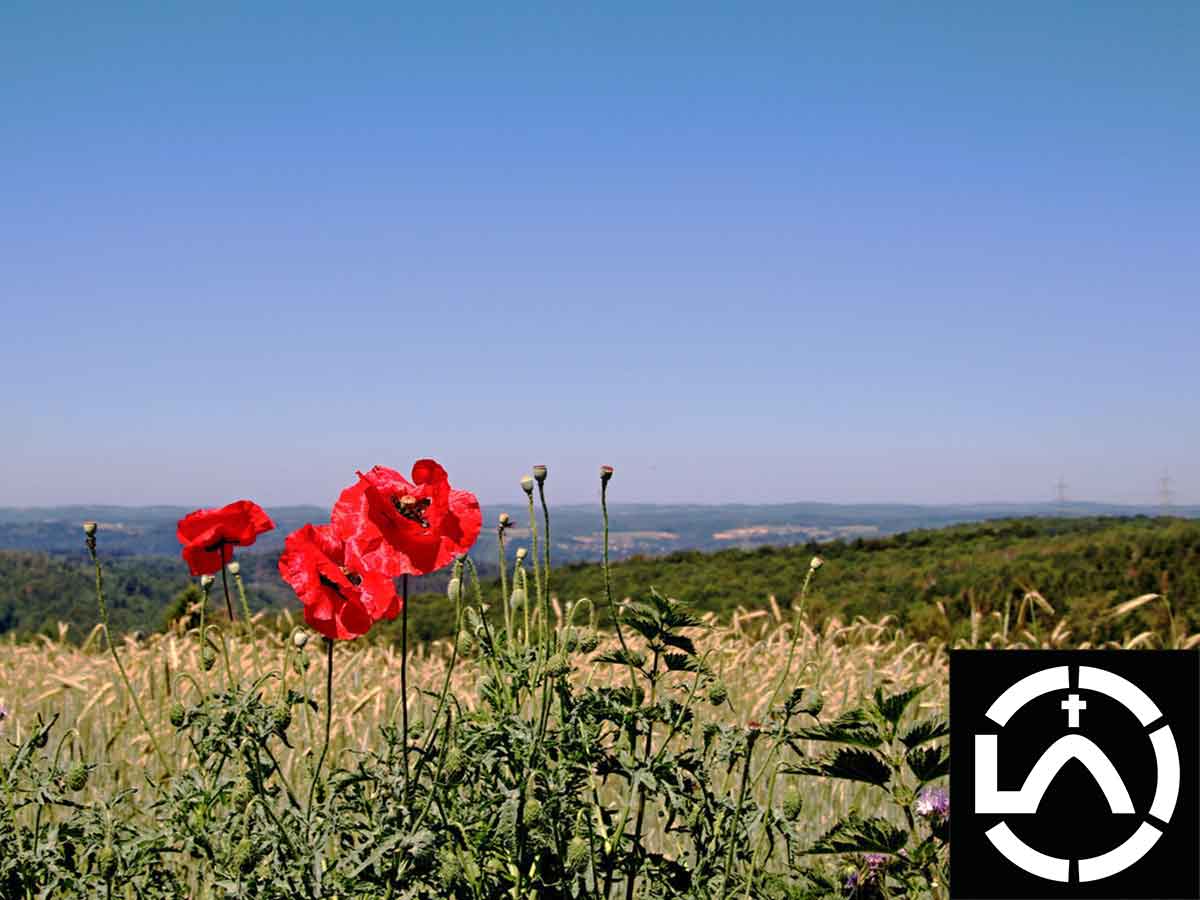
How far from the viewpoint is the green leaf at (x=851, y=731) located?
2504 millimetres

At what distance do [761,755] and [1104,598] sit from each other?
16.6 ft

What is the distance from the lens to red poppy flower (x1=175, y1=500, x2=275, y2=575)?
2502 mm

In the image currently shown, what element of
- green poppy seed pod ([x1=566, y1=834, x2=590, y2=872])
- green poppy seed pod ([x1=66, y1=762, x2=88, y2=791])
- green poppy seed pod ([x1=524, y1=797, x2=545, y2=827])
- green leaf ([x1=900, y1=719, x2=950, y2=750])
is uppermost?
green leaf ([x1=900, y1=719, x2=950, y2=750])

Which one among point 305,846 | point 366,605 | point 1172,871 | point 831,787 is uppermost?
point 366,605

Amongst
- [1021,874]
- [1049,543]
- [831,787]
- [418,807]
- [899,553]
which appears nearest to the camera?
[418,807]

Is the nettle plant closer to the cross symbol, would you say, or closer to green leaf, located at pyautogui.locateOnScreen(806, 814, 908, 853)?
green leaf, located at pyautogui.locateOnScreen(806, 814, 908, 853)

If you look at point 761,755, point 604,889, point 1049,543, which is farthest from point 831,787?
point 1049,543

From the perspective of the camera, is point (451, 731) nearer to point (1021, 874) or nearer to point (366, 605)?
point (366, 605)

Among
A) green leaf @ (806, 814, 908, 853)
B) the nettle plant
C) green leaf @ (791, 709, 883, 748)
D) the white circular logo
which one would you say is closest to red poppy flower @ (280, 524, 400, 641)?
the nettle plant

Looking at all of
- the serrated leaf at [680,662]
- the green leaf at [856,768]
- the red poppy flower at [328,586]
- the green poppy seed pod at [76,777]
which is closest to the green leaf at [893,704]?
the green leaf at [856,768]

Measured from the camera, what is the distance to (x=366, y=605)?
80.9 inches

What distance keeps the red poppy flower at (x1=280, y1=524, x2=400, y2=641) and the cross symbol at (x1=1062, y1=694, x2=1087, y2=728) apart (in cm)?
198

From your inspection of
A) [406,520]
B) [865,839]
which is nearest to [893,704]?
[865,839]

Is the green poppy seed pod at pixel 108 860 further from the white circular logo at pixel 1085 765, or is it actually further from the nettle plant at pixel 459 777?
the white circular logo at pixel 1085 765
